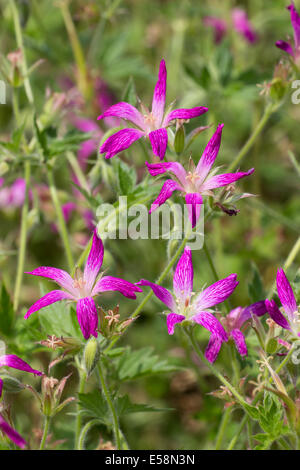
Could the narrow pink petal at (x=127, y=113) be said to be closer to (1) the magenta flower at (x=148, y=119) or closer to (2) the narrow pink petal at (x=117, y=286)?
(1) the magenta flower at (x=148, y=119)

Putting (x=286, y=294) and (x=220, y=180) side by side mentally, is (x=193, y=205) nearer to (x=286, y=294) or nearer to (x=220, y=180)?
(x=220, y=180)

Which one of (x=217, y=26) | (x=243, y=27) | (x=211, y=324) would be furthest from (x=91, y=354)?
(x=217, y=26)

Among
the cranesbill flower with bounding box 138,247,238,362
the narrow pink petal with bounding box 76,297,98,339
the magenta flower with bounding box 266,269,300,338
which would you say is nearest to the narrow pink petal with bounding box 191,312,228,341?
the cranesbill flower with bounding box 138,247,238,362

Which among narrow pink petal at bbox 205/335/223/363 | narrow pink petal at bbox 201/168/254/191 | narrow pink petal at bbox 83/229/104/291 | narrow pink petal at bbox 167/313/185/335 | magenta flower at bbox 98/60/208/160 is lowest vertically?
narrow pink petal at bbox 205/335/223/363

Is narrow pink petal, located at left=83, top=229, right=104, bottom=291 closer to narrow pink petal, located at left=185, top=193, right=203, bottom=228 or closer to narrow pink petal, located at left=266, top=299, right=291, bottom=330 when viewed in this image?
narrow pink petal, located at left=185, top=193, right=203, bottom=228
